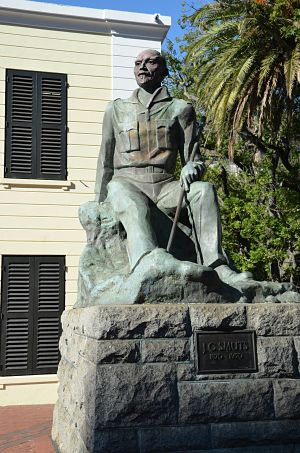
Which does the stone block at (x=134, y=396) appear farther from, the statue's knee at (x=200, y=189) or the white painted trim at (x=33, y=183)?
the white painted trim at (x=33, y=183)

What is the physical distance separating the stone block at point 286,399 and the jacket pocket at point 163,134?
2179 mm

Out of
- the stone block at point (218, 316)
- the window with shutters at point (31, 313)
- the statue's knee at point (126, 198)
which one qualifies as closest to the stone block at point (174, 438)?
the stone block at point (218, 316)

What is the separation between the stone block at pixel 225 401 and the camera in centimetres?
346

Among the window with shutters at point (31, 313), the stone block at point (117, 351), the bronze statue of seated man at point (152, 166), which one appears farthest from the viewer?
the window with shutters at point (31, 313)

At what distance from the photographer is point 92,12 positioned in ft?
37.1

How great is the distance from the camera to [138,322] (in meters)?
3.46

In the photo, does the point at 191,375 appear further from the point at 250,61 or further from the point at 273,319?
the point at 250,61

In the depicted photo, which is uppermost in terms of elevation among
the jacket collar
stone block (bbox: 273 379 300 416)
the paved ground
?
the jacket collar

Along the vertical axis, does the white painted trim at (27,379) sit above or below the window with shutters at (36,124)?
below

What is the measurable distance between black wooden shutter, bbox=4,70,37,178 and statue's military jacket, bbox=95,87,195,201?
236 inches

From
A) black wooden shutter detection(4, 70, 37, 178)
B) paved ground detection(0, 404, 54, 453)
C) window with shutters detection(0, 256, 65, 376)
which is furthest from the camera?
black wooden shutter detection(4, 70, 37, 178)

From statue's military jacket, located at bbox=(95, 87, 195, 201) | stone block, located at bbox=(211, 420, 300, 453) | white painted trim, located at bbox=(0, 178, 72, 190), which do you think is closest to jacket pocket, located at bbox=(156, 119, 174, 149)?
statue's military jacket, located at bbox=(95, 87, 195, 201)

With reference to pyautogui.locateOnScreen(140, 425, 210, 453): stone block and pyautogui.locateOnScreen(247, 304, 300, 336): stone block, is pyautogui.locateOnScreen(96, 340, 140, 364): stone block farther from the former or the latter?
pyautogui.locateOnScreen(247, 304, 300, 336): stone block

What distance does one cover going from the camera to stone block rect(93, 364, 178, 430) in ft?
11.0
